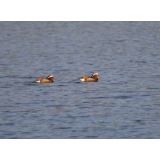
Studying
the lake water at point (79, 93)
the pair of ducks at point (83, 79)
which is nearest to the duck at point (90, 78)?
the pair of ducks at point (83, 79)

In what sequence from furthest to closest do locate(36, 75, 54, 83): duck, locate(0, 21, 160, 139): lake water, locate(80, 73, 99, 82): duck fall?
locate(80, 73, 99, 82): duck → locate(36, 75, 54, 83): duck → locate(0, 21, 160, 139): lake water

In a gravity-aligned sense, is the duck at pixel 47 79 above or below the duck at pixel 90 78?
below

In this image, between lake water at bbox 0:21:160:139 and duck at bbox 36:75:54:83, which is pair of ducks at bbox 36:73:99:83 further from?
lake water at bbox 0:21:160:139

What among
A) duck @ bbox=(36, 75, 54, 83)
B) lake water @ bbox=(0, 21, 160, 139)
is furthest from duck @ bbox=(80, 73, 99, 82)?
duck @ bbox=(36, 75, 54, 83)

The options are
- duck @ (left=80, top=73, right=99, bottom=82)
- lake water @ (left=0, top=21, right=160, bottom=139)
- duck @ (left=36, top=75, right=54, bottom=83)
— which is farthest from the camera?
duck @ (left=80, top=73, right=99, bottom=82)

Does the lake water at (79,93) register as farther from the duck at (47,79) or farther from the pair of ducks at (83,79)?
the duck at (47,79)

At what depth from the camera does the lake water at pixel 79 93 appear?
22.5 meters

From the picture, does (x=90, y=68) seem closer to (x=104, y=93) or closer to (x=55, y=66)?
(x=55, y=66)

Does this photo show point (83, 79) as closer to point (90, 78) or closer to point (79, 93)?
point (90, 78)

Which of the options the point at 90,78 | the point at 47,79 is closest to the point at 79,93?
the point at 47,79

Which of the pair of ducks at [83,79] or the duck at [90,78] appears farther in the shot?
the duck at [90,78]

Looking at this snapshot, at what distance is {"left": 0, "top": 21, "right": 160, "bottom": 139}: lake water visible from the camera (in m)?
22.5
